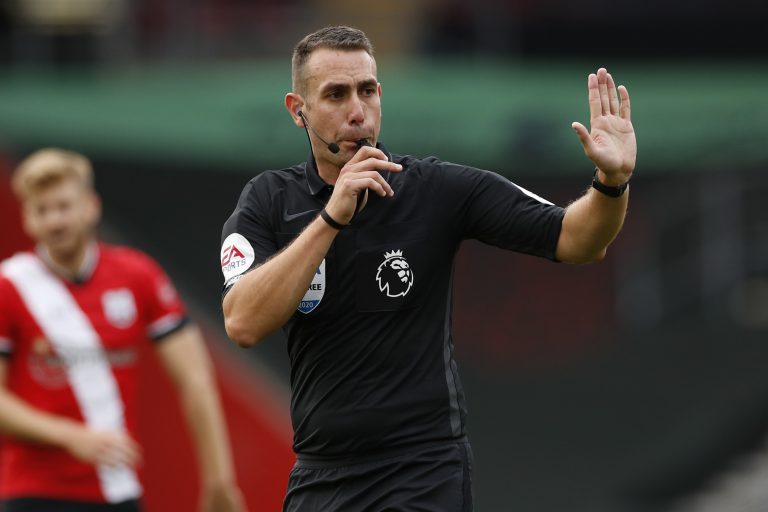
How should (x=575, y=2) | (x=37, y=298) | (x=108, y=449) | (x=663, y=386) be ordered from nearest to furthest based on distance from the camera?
(x=108, y=449)
(x=37, y=298)
(x=663, y=386)
(x=575, y=2)

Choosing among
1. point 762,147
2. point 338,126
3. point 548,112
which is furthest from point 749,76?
point 338,126

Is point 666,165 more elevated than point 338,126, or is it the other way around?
point 338,126

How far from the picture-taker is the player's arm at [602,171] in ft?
14.9

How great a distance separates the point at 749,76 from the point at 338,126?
405 inches

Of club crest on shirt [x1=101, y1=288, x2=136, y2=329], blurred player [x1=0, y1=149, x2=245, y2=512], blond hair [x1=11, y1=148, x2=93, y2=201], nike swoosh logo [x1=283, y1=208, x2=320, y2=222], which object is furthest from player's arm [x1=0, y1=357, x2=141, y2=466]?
nike swoosh logo [x1=283, y1=208, x2=320, y2=222]

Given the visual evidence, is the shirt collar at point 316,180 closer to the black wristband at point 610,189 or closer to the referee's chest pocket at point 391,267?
the referee's chest pocket at point 391,267

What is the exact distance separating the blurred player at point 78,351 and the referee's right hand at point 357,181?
2.29 meters

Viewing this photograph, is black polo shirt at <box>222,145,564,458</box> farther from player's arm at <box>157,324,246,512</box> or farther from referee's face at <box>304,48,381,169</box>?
player's arm at <box>157,324,246,512</box>

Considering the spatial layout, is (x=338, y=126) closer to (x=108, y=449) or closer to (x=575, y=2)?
(x=108, y=449)

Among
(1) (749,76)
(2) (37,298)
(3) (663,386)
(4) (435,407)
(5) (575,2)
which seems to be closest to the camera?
(4) (435,407)

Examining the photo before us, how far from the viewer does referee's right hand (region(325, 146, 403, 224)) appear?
14.5 ft

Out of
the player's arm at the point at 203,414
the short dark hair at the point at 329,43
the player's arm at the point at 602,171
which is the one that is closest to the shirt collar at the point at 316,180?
the short dark hair at the point at 329,43

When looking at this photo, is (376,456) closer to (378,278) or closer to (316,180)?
(378,278)

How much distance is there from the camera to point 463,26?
592 inches
